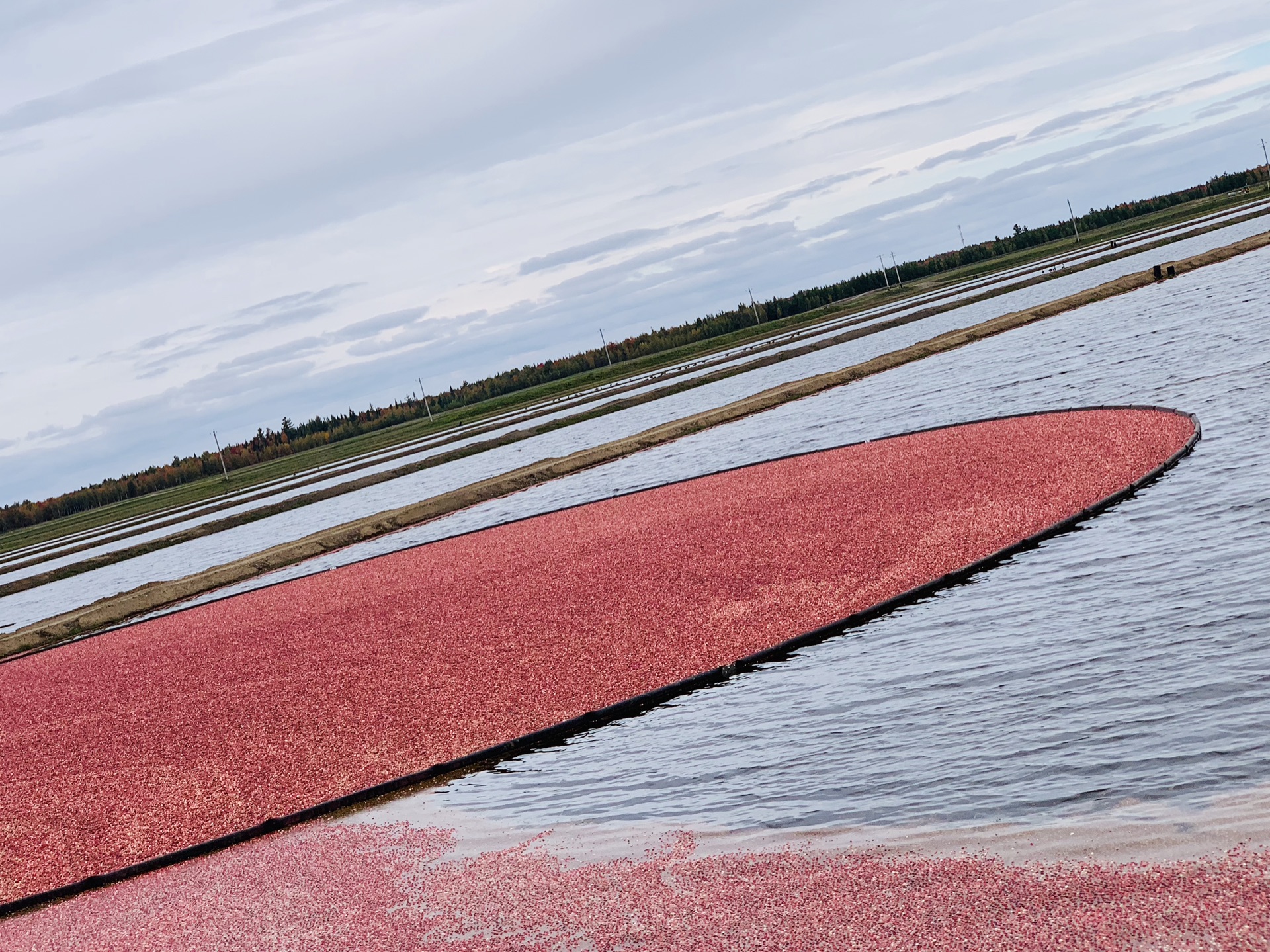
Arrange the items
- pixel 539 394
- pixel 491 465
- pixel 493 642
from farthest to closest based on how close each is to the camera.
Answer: pixel 539 394 → pixel 491 465 → pixel 493 642

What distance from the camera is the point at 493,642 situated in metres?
11.6

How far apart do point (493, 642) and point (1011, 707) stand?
5.85 meters

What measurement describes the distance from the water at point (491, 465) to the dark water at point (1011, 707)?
36.7 ft

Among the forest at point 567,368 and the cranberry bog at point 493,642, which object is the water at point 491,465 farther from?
the forest at point 567,368

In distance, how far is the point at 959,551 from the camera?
36.4ft

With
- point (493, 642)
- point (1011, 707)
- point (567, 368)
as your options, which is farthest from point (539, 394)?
point (1011, 707)

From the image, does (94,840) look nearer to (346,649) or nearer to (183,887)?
(183,887)

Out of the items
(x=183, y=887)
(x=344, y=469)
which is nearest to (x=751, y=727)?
(x=183, y=887)

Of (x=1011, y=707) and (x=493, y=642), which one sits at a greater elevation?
(x=493, y=642)

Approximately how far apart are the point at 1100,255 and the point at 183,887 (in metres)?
60.1

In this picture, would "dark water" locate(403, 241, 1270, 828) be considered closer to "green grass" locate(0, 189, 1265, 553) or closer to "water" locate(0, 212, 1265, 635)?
"water" locate(0, 212, 1265, 635)

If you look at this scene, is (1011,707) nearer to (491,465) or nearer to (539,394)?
(491,465)

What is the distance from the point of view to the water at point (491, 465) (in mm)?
28844

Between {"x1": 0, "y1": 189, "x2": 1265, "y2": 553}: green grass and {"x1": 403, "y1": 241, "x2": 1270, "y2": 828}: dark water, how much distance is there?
187ft
